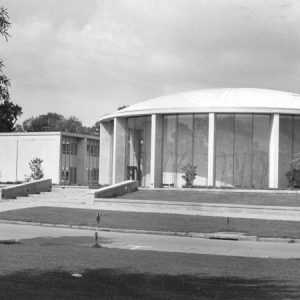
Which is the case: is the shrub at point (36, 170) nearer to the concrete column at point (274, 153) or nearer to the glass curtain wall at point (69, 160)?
the glass curtain wall at point (69, 160)

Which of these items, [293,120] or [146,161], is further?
[146,161]

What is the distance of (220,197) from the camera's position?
3891 cm

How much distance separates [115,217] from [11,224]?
466 cm

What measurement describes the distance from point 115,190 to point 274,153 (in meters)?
14.4

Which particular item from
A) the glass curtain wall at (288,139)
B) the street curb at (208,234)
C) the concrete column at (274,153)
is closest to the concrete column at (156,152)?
the concrete column at (274,153)

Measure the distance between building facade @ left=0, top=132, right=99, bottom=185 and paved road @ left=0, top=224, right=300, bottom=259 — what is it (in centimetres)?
4512

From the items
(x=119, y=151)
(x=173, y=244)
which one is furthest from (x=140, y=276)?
(x=119, y=151)

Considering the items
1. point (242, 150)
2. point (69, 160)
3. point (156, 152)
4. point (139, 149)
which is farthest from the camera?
point (69, 160)

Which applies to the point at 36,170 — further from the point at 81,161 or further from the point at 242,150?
the point at 242,150

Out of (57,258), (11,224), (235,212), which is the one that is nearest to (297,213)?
(235,212)

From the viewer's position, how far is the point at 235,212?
32531 millimetres

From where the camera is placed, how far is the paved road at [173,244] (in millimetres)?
18062

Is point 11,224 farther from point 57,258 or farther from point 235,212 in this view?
point 57,258

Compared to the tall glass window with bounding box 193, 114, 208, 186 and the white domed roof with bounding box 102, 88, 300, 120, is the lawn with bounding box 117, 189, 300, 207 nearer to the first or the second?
the tall glass window with bounding box 193, 114, 208, 186
